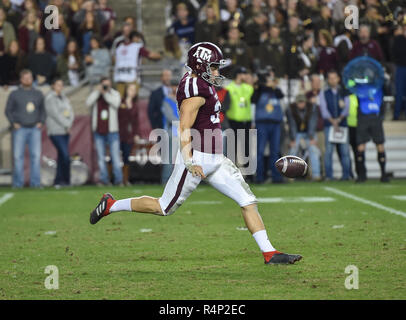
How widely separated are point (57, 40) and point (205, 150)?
38.9 feet

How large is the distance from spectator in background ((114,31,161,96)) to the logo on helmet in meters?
10.7

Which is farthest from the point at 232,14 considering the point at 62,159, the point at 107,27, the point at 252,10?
the point at 62,159

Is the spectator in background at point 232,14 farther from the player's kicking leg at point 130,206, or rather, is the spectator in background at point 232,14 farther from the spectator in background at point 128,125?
the player's kicking leg at point 130,206

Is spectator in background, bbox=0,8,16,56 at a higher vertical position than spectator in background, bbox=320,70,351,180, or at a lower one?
higher

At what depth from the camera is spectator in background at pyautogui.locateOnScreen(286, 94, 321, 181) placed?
17.8 metres

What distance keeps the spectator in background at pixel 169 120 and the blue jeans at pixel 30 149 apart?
89.3 inches

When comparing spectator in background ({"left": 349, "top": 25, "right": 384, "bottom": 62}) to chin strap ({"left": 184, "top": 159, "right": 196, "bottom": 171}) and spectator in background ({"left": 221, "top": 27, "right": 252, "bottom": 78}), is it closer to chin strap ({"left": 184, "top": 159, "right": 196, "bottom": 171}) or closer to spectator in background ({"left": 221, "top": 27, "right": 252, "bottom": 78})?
spectator in background ({"left": 221, "top": 27, "right": 252, "bottom": 78})

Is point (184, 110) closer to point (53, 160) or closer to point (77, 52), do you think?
point (53, 160)

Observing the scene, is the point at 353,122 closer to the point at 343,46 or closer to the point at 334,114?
the point at 334,114

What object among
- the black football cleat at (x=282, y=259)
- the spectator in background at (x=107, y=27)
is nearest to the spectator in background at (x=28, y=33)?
the spectator in background at (x=107, y=27)

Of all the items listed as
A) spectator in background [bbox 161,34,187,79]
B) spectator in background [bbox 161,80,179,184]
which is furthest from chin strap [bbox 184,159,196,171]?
spectator in background [bbox 161,34,187,79]

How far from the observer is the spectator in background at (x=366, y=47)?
18.4 meters

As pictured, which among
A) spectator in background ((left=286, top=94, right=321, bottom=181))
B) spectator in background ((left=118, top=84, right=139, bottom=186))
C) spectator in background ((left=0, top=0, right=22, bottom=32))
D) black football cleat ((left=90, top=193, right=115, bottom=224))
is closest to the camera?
black football cleat ((left=90, top=193, right=115, bottom=224))
